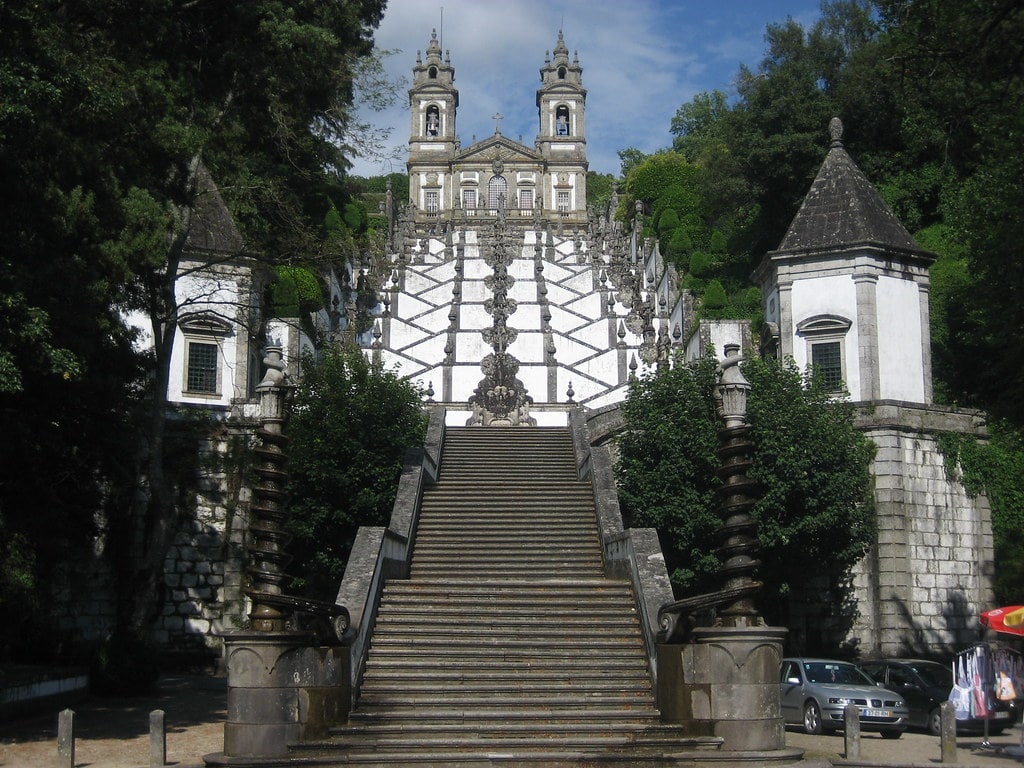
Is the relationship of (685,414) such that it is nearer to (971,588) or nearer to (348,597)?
(971,588)

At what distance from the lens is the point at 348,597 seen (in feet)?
49.5

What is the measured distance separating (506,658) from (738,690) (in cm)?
323

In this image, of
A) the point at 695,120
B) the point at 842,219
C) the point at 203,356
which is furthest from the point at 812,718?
the point at 695,120

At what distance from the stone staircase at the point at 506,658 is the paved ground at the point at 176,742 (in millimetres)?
2075

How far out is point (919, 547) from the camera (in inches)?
992

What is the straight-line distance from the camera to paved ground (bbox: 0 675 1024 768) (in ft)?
45.1

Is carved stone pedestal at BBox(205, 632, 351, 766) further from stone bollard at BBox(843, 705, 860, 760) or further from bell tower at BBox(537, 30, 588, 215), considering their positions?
bell tower at BBox(537, 30, 588, 215)

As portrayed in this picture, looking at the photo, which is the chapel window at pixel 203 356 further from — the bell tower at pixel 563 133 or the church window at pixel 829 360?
the bell tower at pixel 563 133

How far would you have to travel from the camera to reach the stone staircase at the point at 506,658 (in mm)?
13141

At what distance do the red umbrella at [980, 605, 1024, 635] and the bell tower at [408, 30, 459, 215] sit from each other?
259ft

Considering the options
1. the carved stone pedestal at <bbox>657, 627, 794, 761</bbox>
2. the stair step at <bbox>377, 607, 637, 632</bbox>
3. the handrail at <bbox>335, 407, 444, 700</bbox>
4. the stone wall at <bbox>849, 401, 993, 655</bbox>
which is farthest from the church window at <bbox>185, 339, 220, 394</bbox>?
the carved stone pedestal at <bbox>657, 627, 794, 761</bbox>

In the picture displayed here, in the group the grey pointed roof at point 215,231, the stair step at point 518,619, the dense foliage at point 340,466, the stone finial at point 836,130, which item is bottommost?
the stair step at point 518,619

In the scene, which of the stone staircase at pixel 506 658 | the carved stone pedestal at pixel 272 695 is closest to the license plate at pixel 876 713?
the stone staircase at pixel 506 658

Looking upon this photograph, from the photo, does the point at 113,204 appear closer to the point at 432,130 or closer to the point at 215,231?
the point at 215,231
